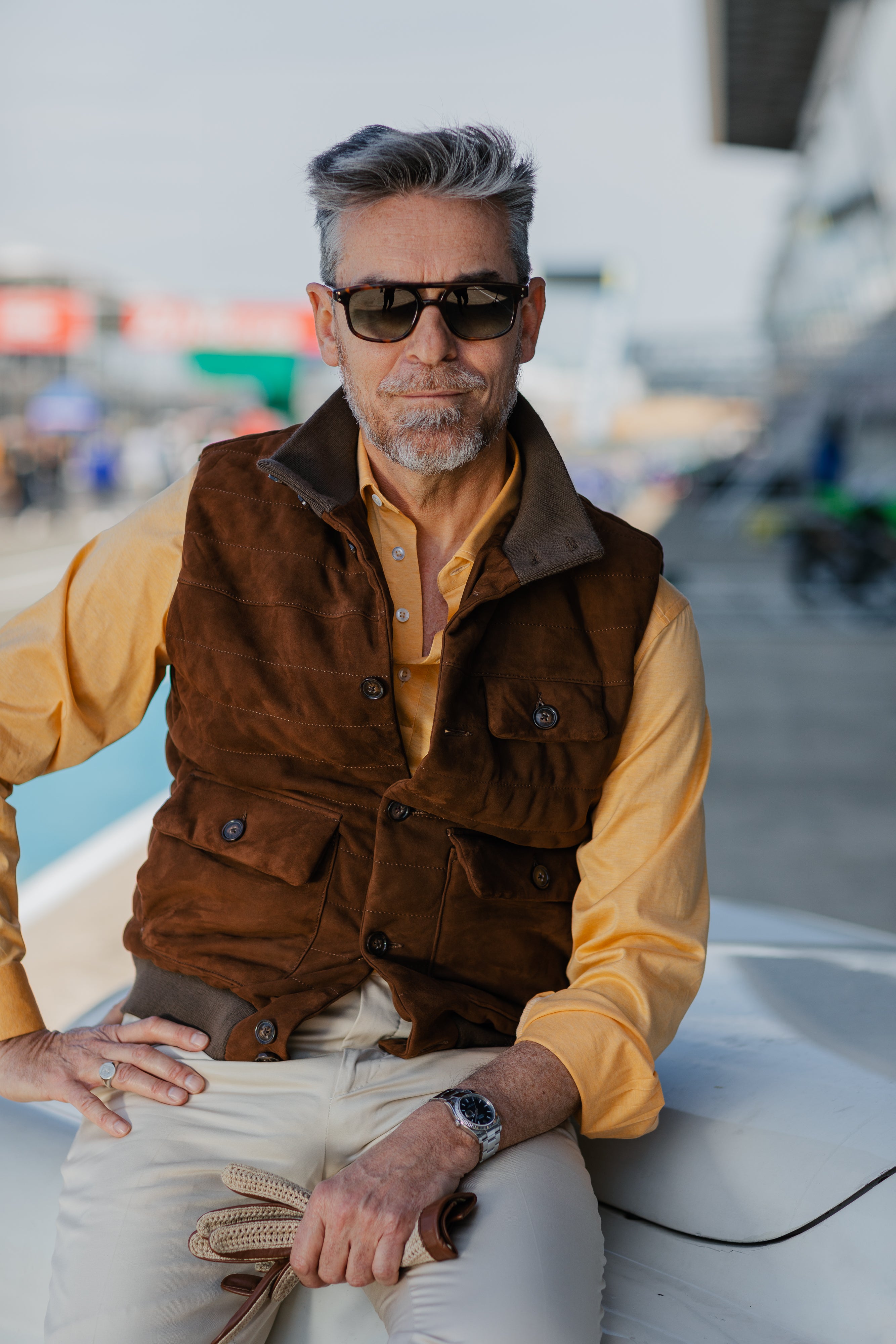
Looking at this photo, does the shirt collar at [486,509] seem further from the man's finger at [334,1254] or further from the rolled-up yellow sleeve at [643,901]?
the man's finger at [334,1254]

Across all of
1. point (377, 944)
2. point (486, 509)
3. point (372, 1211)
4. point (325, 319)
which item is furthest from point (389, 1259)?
point (325, 319)

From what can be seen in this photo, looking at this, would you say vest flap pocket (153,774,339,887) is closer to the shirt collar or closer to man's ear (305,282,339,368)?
the shirt collar

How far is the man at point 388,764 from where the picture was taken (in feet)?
4.78

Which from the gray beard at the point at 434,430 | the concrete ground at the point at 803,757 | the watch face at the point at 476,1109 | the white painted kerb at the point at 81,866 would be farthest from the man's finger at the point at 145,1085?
the concrete ground at the point at 803,757

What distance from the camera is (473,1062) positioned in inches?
60.5

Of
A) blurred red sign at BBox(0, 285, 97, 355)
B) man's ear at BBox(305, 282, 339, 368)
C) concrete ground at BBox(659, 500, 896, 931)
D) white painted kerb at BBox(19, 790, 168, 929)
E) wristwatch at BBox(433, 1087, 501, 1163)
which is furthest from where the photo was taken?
blurred red sign at BBox(0, 285, 97, 355)

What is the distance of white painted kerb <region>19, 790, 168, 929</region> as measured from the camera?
3.91 metres

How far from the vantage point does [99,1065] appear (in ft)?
4.84

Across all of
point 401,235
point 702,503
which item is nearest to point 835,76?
point 702,503

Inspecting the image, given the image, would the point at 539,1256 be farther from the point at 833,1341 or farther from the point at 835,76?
the point at 835,76

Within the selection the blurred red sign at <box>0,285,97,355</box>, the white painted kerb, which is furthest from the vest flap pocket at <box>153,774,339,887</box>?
the blurred red sign at <box>0,285,97,355</box>

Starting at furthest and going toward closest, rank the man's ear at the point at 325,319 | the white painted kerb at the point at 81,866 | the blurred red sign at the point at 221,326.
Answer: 1. the blurred red sign at the point at 221,326
2. the white painted kerb at the point at 81,866
3. the man's ear at the point at 325,319

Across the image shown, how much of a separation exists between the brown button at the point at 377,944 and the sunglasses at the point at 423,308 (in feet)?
2.58

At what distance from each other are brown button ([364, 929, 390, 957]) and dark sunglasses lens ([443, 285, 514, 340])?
80 cm
